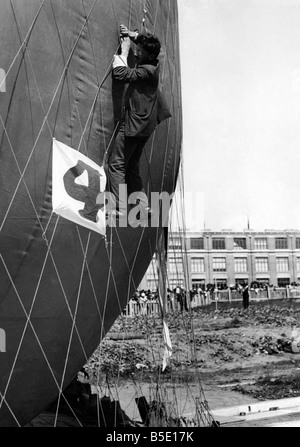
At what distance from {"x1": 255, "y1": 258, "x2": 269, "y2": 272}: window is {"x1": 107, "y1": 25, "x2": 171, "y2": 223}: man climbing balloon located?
67358 mm

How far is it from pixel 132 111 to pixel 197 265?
2495 inches

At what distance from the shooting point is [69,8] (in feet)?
19.7

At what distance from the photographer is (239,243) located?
239 feet

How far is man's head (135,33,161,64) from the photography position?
21.0 feet

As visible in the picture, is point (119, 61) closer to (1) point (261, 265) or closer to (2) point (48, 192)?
(2) point (48, 192)

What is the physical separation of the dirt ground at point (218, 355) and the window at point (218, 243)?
28867mm

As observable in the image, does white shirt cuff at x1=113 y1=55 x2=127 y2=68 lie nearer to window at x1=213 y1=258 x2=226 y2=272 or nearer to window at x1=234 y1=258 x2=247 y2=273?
window at x1=213 y1=258 x2=226 y2=272

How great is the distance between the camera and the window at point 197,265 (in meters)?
68.9

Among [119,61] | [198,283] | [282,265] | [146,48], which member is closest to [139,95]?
[119,61]

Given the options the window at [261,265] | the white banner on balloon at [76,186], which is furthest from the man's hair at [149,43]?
the window at [261,265]

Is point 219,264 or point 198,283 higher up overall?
point 219,264

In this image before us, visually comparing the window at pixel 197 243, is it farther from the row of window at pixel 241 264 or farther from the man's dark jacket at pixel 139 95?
the man's dark jacket at pixel 139 95
